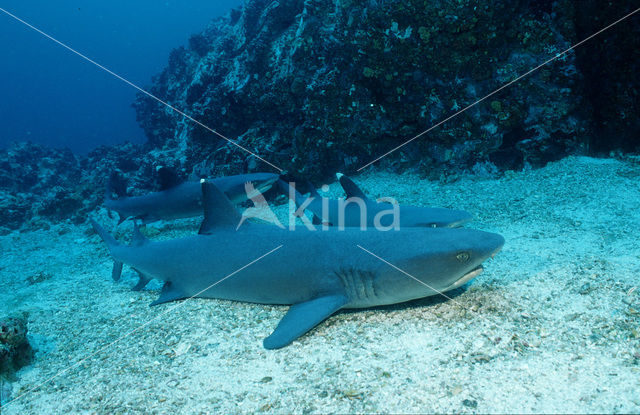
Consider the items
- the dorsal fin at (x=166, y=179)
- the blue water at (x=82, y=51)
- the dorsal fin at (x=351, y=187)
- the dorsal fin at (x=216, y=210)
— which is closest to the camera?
the dorsal fin at (x=216, y=210)

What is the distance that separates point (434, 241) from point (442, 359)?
88 centimetres

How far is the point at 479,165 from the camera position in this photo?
6219 millimetres

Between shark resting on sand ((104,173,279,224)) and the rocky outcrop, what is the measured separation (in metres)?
0.97

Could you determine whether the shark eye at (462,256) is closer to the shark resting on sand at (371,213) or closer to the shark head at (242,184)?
the shark resting on sand at (371,213)

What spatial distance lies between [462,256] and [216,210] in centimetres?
249

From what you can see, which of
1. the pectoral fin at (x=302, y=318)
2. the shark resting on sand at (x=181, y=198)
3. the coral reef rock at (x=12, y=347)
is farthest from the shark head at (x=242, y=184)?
the pectoral fin at (x=302, y=318)

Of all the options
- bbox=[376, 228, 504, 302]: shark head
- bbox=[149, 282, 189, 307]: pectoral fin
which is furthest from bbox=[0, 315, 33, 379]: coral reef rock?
bbox=[376, 228, 504, 302]: shark head

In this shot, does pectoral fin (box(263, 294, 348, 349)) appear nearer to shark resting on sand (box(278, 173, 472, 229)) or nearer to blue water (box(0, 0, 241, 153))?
shark resting on sand (box(278, 173, 472, 229))

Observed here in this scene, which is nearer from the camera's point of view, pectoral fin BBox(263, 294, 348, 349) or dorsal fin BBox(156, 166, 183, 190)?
pectoral fin BBox(263, 294, 348, 349)

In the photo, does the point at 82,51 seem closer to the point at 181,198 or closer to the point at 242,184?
the point at 181,198

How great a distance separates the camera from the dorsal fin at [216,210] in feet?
11.8

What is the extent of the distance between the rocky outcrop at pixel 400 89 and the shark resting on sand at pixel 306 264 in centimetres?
415

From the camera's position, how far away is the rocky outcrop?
18.4ft

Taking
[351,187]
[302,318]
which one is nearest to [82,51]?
[351,187]
